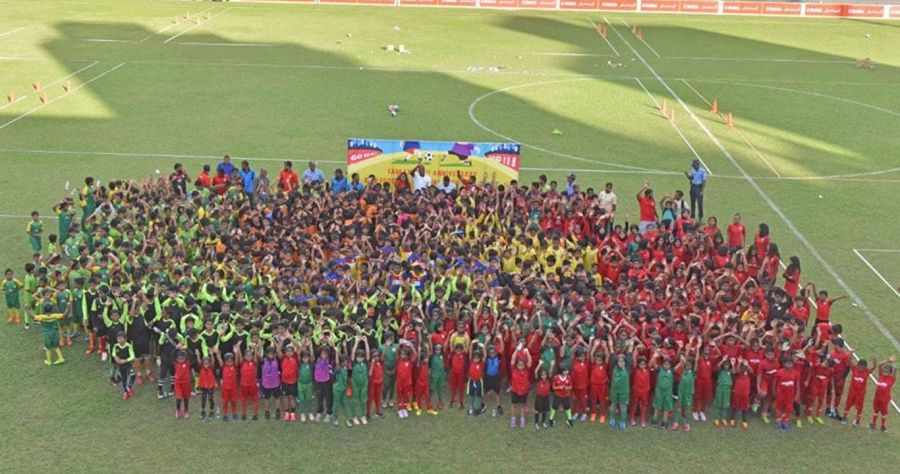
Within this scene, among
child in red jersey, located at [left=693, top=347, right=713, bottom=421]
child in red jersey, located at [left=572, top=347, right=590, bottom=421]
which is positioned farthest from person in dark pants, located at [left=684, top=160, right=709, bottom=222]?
child in red jersey, located at [left=572, top=347, right=590, bottom=421]

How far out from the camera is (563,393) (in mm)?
14219

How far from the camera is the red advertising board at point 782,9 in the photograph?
191 feet

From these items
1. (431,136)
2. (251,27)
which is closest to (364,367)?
(431,136)

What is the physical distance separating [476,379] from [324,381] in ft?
7.76

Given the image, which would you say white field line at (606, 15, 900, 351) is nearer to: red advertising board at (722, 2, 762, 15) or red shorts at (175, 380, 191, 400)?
red shorts at (175, 380, 191, 400)

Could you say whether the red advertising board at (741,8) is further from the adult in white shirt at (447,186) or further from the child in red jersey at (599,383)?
the child in red jersey at (599,383)

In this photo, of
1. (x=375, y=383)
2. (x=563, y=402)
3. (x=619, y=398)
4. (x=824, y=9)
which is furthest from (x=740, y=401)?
(x=824, y=9)

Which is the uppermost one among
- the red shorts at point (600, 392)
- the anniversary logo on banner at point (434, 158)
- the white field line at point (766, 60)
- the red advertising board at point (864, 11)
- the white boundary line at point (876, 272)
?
the red advertising board at point (864, 11)

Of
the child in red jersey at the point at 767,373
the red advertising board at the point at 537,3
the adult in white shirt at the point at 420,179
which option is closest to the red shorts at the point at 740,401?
the child in red jersey at the point at 767,373

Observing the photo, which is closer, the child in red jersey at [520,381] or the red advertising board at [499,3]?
the child in red jersey at [520,381]

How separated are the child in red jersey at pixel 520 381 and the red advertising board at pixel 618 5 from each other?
4769 centimetres

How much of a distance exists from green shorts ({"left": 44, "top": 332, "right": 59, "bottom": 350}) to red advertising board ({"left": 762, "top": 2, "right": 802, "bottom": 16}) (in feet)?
173

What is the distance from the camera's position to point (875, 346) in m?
16.9

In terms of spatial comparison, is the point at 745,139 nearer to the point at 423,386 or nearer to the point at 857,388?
the point at 857,388
